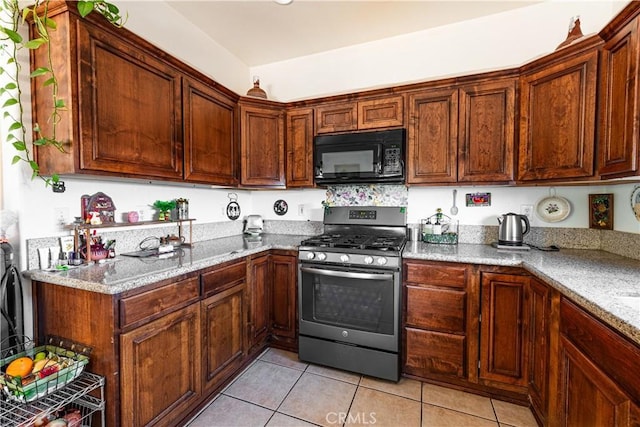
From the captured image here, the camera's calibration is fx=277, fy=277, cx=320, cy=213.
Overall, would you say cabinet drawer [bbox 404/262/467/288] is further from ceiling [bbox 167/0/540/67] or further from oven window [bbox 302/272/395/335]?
ceiling [bbox 167/0/540/67]

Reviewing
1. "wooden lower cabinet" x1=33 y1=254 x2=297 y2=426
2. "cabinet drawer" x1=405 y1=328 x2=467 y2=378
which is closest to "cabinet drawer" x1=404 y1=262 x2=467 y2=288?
"cabinet drawer" x1=405 y1=328 x2=467 y2=378

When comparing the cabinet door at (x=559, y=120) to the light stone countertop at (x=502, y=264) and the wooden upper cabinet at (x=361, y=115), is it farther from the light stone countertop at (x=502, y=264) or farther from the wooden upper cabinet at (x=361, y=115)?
the wooden upper cabinet at (x=361, y=115)

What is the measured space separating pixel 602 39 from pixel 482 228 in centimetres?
142

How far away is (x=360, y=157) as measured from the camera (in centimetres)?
240

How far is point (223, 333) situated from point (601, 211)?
2872 millimetres

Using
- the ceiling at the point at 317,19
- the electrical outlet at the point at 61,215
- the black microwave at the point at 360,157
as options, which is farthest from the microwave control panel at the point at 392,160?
the electrical outlet at the point at 61,215

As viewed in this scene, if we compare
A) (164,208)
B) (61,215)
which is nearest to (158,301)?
(61,215)

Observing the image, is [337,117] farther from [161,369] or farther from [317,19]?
[161,369]

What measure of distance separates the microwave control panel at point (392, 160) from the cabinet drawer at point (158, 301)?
65.6 inches

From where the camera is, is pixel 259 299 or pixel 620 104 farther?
pixel 259 299

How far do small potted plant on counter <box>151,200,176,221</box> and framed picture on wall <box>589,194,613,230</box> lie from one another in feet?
10.6

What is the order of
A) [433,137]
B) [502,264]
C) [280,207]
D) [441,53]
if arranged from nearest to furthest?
1. [502,264]
2. [433,137]
3. [441,53]
4. [280,207]

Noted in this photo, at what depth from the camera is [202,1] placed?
86.4 inches

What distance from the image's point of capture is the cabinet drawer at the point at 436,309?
1927 mm
